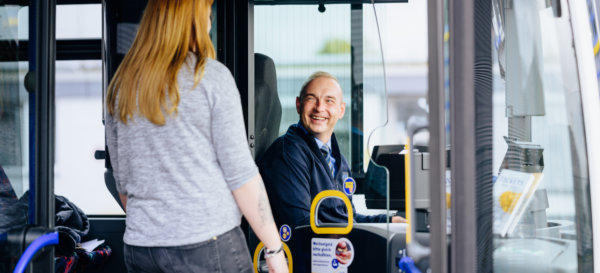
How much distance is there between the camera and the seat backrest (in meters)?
2.52

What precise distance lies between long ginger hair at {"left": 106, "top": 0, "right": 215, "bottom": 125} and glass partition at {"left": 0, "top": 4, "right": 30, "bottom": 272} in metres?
0.35

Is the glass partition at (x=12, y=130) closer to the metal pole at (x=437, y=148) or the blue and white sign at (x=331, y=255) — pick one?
the metal pole at (x=437, y=148)

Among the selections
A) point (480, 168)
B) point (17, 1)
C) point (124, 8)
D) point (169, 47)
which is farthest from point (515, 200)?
point (124, 8)

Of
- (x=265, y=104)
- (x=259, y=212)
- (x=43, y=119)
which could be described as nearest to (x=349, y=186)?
(x=265, y=104)

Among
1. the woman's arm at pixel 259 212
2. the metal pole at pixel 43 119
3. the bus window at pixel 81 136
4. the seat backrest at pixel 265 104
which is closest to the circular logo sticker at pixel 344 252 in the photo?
the seat backrest at pixel 265 104

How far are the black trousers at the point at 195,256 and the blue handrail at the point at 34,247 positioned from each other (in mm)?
341

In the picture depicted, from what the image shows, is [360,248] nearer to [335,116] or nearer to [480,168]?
[335,116]

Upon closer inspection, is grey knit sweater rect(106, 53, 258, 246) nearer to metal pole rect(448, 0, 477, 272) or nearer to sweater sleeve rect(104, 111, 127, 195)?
sweater sleeve rect(104, 111, 127, 195)

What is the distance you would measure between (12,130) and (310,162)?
50.4 inches

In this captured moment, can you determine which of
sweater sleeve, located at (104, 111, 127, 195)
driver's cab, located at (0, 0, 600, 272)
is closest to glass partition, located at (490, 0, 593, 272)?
driver's cab, located at (0, 0, 600, 272)

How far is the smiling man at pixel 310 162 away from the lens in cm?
229

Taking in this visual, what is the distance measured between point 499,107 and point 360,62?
49.0 inches

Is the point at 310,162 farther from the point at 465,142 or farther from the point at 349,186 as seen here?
the point at 465,142

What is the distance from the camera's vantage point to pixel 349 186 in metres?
2.30
